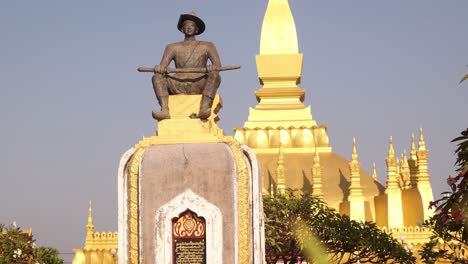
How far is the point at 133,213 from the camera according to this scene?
17.4 metres

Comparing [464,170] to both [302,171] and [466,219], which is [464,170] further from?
[302,171]

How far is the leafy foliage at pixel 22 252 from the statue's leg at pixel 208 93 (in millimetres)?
17553

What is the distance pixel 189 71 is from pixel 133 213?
2117mm

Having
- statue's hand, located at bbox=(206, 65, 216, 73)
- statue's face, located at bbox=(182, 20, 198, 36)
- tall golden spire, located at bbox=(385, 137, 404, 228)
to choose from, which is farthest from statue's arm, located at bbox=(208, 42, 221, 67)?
tall golden spire, located at bbox=(385, 137, 404, 228)

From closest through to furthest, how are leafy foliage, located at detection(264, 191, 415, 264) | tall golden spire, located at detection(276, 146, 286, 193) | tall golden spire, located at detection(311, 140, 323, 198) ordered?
leafy foliage, located at detection(264, 191, 415, 264) < tall golden spire, located at detection(311, 140, 323, 198) < tall golden spire, located at detection(276, 146, 286, 193)

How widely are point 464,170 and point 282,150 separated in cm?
3580

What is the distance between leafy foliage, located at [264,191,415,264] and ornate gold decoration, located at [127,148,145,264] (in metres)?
12.6

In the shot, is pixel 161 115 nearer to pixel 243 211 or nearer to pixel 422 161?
pixel 243 211

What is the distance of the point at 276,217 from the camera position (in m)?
31.0

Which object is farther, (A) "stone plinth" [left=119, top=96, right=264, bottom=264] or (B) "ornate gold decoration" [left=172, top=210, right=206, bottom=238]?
(B) "ornate gold decoration" [left=172, top=210, right=206, bottom=238]

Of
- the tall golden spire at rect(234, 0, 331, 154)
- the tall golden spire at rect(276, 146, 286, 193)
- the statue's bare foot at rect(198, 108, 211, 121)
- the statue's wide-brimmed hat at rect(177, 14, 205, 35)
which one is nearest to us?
the statue's bare foot at rect(198, 108, 211, 121)

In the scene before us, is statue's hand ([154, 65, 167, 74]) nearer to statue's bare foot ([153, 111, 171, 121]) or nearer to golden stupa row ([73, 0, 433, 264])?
statue's bare foot ([153, 111, 171, 121])

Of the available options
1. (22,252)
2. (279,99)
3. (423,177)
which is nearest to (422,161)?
(423,177)

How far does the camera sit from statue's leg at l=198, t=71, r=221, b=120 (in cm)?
1784
